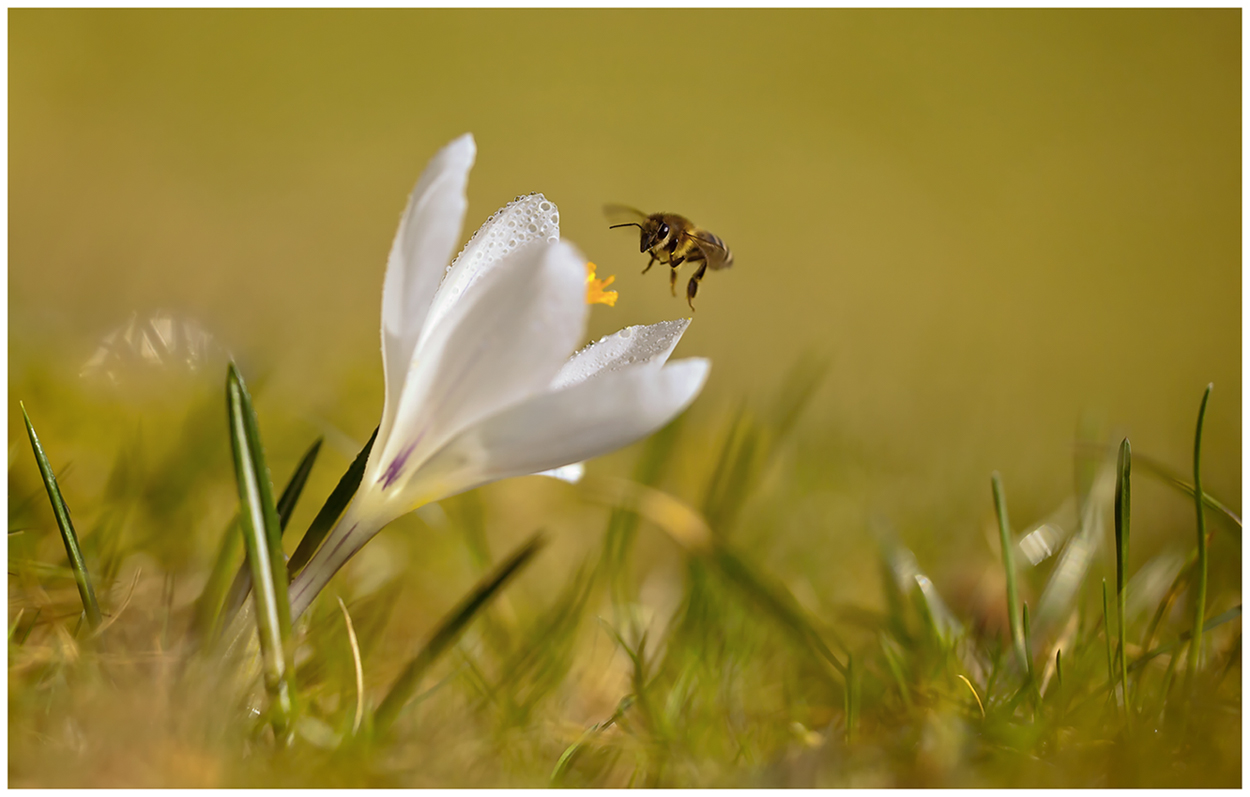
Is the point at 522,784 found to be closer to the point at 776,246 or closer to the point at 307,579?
the point at 307,579

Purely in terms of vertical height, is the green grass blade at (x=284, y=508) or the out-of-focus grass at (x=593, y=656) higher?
the green grass blade at (x=284, y=508)

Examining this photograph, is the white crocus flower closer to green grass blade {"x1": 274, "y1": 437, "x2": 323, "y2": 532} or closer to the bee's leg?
green grass blade {"x1": 274, "y1": 437, "x2": 323, "y2": 532}

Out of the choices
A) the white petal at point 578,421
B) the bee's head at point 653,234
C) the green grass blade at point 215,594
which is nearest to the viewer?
the white petal at point 578,421

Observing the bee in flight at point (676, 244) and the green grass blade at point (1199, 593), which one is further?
the bee in flight at point (676, 244)

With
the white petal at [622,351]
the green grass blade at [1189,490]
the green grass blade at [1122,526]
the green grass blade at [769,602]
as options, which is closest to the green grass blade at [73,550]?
the white petal at [622,351]

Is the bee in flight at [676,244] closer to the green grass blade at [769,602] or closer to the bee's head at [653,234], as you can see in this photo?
the bee's head at [653,234]

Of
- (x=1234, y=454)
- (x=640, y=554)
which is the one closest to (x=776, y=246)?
(x=1234, y=454)

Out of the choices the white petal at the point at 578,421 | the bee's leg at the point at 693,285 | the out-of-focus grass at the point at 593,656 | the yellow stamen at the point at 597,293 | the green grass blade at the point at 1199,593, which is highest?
the yellow stamen at the point at 597,293
